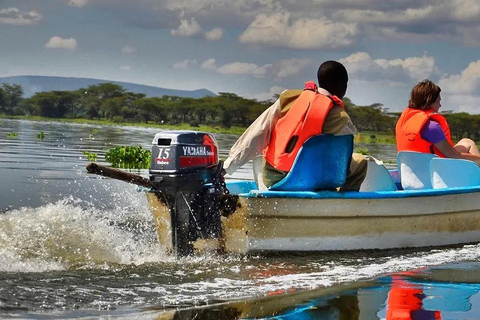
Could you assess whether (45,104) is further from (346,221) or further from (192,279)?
(192,279)

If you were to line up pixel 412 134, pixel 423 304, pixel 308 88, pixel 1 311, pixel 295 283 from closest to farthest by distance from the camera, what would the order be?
pixel 1 311 < pixel 423 304 < pixel 295 283 < pixel 308 88 < pixel 412 134

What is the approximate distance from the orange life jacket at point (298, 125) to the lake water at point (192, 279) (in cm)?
A: 90

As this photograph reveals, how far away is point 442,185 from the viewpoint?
984 cm

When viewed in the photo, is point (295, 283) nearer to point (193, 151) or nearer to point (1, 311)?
point (193, 151)

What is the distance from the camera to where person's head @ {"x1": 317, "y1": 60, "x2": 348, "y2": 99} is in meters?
8.39

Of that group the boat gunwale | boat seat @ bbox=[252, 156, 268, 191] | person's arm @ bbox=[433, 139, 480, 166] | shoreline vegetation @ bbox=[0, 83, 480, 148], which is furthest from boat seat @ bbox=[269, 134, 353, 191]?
shoreline vegetation @ bbox=[0, 83, 480, 148]

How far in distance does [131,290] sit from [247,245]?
1861 millimetres

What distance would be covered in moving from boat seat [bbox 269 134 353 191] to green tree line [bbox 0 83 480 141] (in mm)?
77752

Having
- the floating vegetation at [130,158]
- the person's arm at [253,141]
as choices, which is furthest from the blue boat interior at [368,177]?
the floating vegetation at [130,158]

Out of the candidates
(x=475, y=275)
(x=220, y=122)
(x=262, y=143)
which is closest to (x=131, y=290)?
(x=262, y=143)

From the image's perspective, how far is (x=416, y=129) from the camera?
976cm

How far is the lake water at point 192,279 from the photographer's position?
595 cm

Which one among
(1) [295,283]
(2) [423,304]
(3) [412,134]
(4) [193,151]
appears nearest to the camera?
(2) [423,304]

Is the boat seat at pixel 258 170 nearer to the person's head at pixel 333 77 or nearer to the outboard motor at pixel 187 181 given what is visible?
the person's head at pixel 333 77
